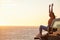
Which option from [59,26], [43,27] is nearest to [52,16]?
[43,27]

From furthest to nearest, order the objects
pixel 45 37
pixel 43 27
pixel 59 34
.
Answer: pixel 43 27 < pixel 45 37 < pixel 59 34

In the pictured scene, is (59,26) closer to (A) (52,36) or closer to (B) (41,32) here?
(A) (52,36)

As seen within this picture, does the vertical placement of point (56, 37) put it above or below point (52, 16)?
below

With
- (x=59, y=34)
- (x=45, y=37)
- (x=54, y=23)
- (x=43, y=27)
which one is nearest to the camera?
(x=59, y=34)

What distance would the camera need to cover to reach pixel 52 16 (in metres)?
3.65

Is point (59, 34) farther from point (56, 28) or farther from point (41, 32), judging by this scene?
point (41, 32)

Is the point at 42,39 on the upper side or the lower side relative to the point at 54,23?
lower

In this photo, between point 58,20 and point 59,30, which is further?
point 58,20

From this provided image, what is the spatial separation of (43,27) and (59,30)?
55 centimetres

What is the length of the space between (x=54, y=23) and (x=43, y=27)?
28 centimetres

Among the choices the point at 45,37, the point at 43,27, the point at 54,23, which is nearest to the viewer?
the point at 45,37

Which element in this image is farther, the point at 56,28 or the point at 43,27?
the point at 43,27

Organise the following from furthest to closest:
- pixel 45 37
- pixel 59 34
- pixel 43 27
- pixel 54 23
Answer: pixel 43 27 < pixel 54 23 < pixel 45 37 < pixel 59 34

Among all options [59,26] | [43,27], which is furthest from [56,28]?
[43,27]
